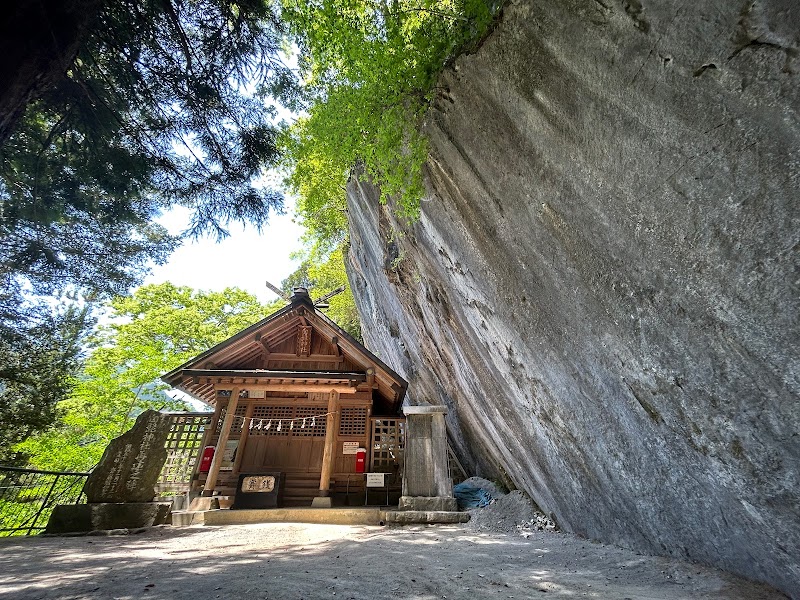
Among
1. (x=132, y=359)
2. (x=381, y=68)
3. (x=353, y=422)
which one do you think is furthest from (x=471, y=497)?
(x=132, y=359)

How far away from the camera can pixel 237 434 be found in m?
10.2

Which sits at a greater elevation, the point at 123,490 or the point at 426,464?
the point at 426,464

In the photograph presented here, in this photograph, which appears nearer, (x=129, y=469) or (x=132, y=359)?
(x=129, y=469)

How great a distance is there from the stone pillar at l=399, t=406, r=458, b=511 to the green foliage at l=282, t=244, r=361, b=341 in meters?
10.4

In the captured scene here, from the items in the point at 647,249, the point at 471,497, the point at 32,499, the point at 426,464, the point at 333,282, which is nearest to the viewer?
the point at 647,249

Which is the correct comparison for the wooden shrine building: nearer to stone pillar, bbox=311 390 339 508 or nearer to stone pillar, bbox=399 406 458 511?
stone pillar, bbox=311 390 339 508

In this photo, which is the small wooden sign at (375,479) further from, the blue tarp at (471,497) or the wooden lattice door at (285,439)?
the blue tarp at (471,497)

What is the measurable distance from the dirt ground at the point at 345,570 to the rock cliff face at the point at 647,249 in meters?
0.48

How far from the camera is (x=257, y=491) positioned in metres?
8.82

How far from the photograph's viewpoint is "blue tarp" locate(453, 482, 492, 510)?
871 cm

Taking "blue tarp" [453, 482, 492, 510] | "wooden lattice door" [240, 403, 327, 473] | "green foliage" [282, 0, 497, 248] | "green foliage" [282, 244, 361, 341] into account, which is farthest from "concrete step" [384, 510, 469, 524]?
"green foliage" [282, 244, 361, 341]

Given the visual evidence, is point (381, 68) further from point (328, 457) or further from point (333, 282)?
point (333, 282)

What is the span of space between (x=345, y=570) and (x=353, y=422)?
748 centimetres

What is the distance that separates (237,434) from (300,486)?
7.53ft
